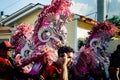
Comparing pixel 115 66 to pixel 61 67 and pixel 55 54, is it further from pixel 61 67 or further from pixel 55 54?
pixel 61 67

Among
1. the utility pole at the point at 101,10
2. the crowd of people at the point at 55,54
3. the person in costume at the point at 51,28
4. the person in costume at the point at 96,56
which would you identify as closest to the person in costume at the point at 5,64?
the crowd of people at the point at 55,54

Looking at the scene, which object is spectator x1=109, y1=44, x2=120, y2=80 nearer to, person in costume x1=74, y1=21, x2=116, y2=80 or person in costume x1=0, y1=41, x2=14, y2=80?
person in costume x1=74, y1=21, x2=116, y2=80

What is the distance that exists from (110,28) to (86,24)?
1133cm

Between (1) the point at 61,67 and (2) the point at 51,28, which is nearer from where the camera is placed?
(1) the point at 61,67

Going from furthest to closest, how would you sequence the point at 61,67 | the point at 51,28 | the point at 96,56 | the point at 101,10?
the point at 101,10 < the point at 96,56 < the point at 51,28 < the point at 61,67

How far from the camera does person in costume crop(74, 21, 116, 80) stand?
325 inches

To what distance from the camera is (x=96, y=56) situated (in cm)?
905

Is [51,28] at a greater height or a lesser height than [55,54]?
greater

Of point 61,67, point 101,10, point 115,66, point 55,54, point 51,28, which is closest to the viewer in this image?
point 61,67

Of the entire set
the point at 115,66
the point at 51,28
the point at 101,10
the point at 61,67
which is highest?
the point at 101,10

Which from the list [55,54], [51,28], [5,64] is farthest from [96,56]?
[5,64]

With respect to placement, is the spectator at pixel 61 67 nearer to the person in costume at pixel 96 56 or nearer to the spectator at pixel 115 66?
the person in costume at pixel 96 56

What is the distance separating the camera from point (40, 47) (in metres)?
7.86

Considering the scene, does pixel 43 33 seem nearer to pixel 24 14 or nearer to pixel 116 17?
pixel 24 14
